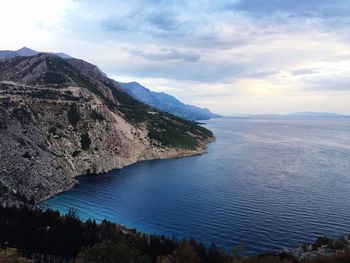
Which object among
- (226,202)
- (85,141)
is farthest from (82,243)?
(85,141)

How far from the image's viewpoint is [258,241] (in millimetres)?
88750

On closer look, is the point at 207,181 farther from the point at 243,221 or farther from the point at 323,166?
the point at 323,166

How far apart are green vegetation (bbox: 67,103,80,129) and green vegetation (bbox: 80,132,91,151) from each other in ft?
20.5

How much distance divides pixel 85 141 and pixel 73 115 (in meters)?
18.2

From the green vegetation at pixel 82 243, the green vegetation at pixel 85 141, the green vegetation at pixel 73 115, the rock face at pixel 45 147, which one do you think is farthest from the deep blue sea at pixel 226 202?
the green vegetation at pixel 73 115

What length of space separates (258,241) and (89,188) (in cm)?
7316

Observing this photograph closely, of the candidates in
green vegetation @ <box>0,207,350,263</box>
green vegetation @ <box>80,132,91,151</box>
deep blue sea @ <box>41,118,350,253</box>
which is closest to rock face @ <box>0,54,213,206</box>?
green vegetation @ <box>80,132,91,151</box>

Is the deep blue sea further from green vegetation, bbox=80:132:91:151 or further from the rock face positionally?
green vegetation, bbox=80:132:91:151

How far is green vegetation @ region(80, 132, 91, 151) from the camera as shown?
177 m

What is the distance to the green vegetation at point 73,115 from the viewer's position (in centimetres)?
18700

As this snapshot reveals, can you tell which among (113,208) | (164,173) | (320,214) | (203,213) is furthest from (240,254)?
(164,173)

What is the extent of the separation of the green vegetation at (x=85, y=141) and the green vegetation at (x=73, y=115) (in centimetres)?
626

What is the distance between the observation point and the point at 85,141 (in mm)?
180625

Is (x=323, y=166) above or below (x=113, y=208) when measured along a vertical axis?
above
